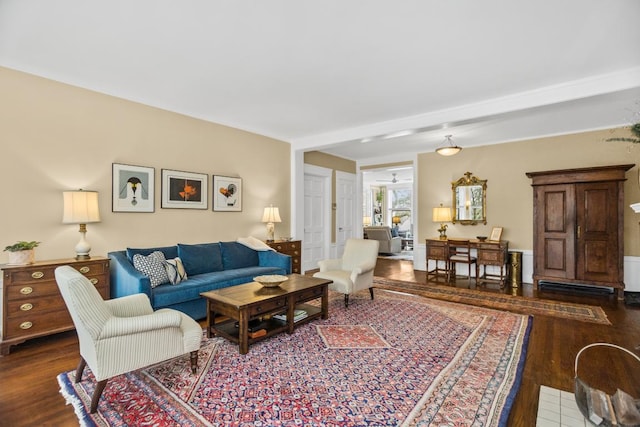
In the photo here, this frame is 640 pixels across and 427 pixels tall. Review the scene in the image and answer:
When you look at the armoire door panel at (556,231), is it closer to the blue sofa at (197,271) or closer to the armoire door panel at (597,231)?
the armoire door panel at (597,231)

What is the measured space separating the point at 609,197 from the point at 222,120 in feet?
20.1

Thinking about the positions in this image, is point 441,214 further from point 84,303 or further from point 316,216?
point 84,303

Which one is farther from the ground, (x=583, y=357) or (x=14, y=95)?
(x=14, y=95)

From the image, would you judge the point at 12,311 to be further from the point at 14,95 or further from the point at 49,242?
the point at 14,95

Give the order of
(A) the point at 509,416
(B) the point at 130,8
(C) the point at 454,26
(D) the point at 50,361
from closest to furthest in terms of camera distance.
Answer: (A) the point at 509,416 → (B) the point at 130,8 → (C) the point at 454,26 → (D) the point at 50,361

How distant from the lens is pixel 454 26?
2520mm

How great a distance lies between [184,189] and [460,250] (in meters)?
5.29

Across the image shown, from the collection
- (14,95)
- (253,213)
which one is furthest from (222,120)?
(14,95)

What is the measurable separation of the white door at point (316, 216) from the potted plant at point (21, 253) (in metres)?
4.41

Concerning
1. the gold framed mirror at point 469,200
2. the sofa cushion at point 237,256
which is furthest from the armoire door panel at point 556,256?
the sofa cushion at point 237,256

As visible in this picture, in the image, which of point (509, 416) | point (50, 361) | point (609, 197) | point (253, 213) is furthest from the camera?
point (253, 213)

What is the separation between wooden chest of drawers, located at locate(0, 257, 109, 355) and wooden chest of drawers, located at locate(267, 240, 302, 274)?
9.01 feet

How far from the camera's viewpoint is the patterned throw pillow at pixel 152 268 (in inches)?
136

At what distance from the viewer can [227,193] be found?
5.12 m
